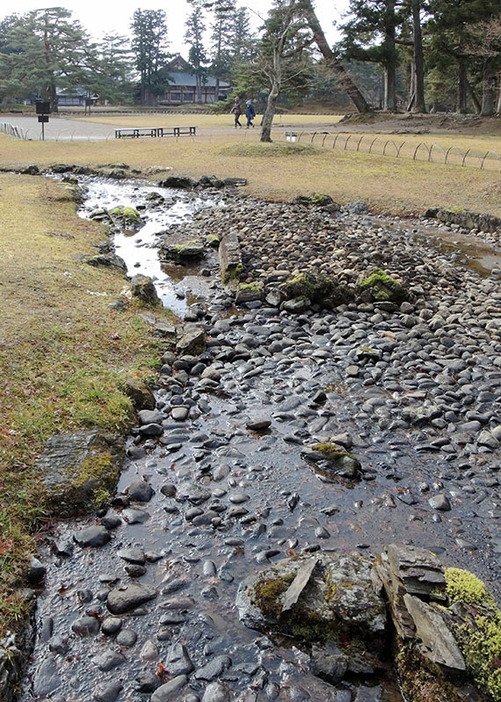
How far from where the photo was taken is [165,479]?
552cm

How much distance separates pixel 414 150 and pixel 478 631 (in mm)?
29879

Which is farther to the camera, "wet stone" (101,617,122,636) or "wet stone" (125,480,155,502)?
"wet stone" (125,480,155,502)

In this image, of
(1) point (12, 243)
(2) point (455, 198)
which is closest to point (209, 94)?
(2) point (455, 198)

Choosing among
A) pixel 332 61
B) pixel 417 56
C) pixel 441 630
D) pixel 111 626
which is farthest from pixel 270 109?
pixel 441 630

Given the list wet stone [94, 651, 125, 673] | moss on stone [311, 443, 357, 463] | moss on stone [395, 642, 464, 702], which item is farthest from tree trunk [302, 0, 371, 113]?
wet stone [94, 651, 125, 673]

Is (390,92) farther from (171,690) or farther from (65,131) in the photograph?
(171,690)

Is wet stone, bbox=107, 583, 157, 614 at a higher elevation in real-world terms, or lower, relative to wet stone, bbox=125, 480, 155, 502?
lower

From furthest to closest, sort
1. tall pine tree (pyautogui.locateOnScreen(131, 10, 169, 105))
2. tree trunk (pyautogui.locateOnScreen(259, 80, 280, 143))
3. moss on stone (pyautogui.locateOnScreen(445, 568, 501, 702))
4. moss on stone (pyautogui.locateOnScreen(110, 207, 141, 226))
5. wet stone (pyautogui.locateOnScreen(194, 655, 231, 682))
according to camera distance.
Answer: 1. tall pine tree (pyautogui.locateOnScreen(131, 10, 169, 105))
2. tree trunk (pyautogui.locateOnScreen(259, 80, 280, 143))
3. moss on stone (pyautogui.locateOnScreen(110, 207, 141, 226))
4. wet stone (pyautogui.locateOnScreen(194, 655, 231, 682))
5. moss on stone (pyautogui.locateOnScreen(445, 568, 501, 702))

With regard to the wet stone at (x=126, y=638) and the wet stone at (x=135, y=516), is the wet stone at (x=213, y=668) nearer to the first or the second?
the wet stone at (x=126, y=638)

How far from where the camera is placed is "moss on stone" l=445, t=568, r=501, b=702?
10.9 ft

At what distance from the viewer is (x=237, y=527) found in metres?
4.90

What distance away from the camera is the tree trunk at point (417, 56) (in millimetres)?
40812

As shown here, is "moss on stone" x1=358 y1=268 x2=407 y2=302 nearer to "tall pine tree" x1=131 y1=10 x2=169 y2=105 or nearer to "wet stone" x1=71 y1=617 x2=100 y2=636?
"wet stone" x1=71 y1=617 x2=100 y2=636

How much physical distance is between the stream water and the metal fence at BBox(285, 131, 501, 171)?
20497 mm
